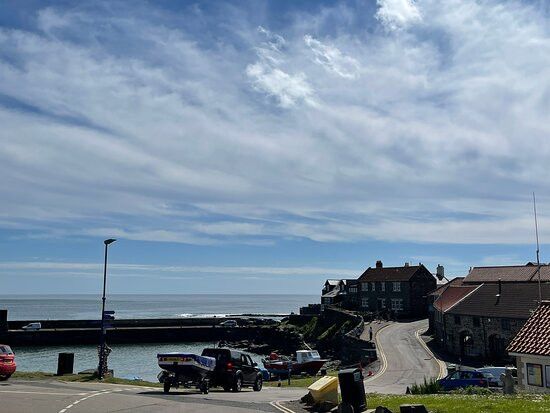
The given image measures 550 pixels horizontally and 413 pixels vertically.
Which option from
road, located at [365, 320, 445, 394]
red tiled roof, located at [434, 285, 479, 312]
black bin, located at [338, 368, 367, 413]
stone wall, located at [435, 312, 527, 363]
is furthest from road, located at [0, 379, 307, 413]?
red tiled roof, located at [434, 285, 479, 312]

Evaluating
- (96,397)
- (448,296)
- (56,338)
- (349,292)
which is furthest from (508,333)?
(56,338)

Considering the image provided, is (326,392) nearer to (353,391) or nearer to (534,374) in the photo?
(353,391)

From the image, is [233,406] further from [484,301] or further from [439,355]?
[484,301]

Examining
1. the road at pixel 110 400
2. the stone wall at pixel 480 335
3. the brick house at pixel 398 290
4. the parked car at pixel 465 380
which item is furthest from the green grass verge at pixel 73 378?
the brick house at pixel 398 290

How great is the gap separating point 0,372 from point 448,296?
5354 cm

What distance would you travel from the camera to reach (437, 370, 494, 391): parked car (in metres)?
31.4

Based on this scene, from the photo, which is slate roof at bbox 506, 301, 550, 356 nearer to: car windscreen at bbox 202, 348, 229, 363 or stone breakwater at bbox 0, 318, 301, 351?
car windscreen at bbox 202, 348, 229, 363

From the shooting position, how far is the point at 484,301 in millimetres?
57031

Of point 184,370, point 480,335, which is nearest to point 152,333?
point 480,335

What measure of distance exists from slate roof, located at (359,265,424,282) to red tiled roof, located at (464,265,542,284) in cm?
1816

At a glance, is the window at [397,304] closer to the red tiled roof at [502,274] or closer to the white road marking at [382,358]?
the red tiled roof at [502,274]

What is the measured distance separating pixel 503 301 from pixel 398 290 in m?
42.8

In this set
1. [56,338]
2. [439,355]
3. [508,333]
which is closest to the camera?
[508,333]

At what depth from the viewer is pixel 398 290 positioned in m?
97.5
